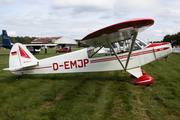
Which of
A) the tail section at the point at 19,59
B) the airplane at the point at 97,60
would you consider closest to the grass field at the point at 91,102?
the airplane at the point at 97,60

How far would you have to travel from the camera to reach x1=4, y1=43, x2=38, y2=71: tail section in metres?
6.06

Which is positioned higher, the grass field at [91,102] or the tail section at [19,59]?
the tail section at [19,59]

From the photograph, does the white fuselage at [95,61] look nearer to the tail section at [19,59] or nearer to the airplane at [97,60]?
the airplane at [97,60]

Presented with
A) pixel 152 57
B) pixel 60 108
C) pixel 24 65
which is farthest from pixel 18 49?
pixel 152 57

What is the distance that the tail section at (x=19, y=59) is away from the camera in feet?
19.9

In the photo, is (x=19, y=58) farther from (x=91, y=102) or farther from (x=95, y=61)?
(x=91, y=102)

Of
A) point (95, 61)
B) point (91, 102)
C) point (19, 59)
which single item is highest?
point (19, 59)

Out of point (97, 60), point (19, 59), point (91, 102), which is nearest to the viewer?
point (91, 102)

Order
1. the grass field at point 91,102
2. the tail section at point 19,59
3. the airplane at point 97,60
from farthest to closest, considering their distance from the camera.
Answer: the tail section at point 19,59
the airplane at point 97,60
the grass field at point 91,102

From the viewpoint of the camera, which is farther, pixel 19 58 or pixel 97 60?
pixel 19 58

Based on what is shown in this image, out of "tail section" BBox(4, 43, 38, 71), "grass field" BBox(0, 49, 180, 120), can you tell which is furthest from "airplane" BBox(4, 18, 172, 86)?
"grass field" BBox(0, 49, 180, 120)

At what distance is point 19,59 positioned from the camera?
20.0 ft

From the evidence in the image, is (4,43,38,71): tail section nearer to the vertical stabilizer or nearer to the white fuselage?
the vertical stabilizer

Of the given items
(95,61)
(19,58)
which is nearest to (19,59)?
(19,58)
